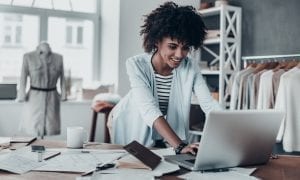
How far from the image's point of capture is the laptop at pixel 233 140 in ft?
4.09

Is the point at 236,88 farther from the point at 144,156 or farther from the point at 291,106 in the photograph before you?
the point at 144,156

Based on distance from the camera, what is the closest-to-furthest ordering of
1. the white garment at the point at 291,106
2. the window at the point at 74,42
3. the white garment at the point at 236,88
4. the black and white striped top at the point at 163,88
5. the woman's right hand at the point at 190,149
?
the woman's right hand at the point at 190,149
the black and white striped top at the point at 163,88
the white garment at the point at 291,106
the white garment at the point at 236,88
the window at the point at 74,42

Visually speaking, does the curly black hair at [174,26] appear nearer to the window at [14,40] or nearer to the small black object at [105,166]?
the small black object at [105,166]

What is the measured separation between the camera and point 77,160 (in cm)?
141

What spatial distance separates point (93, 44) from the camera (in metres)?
4.93

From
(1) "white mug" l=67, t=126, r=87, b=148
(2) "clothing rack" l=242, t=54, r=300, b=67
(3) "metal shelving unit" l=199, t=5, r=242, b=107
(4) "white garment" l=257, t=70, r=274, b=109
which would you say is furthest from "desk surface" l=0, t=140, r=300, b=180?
(3) "metal shelving unit" l=199, t=5, r=242, b=107

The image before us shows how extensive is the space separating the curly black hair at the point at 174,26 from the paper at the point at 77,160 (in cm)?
63

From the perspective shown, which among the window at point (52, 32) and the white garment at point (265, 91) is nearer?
the white garment at point (265, 91)

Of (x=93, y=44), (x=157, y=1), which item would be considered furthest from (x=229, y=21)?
(x=93, y=44)

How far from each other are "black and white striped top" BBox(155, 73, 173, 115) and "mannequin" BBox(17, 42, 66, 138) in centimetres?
195

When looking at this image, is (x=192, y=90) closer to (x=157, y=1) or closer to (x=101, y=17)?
(x=157, y=1)

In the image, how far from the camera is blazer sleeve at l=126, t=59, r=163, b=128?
175 centimetres

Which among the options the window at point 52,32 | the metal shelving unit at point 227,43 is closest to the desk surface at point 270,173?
the metal shelving unit at point 227,43

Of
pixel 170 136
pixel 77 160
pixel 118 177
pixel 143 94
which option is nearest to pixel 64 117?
pixel 143 94
